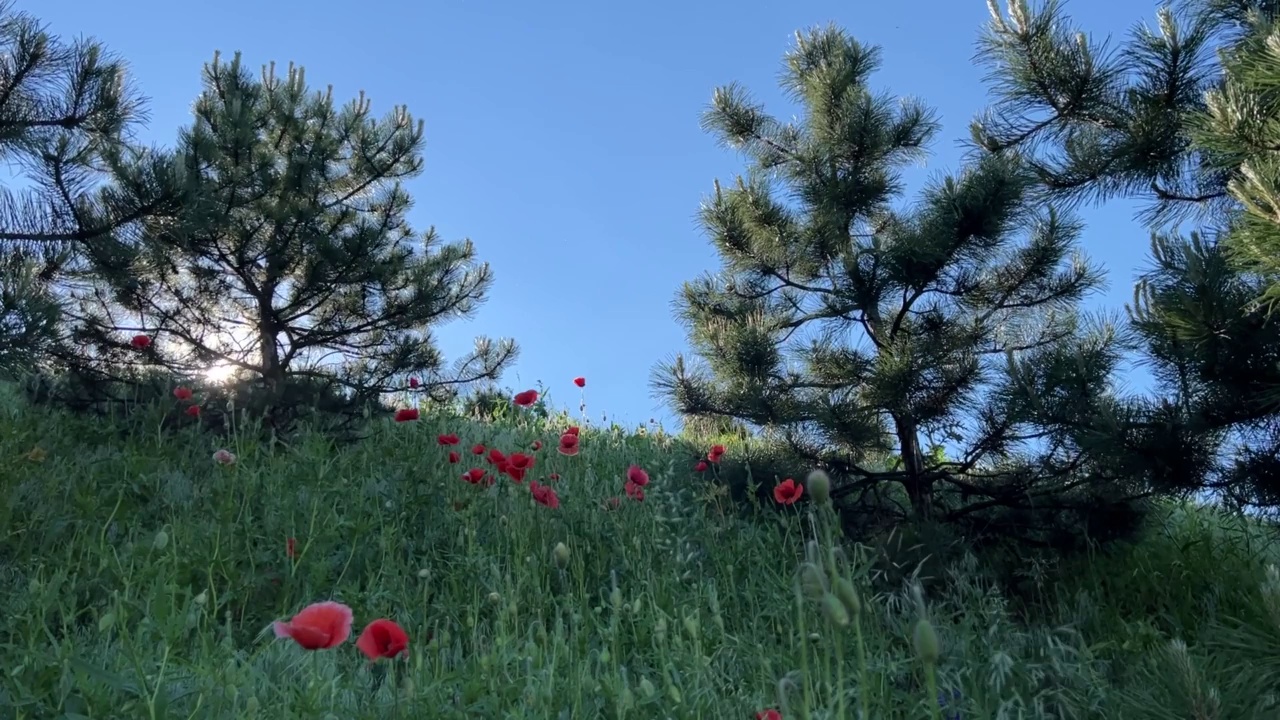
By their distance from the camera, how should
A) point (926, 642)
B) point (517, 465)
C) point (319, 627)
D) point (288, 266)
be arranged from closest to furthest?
point (926, 642) < point (319, 627) < point (517, 465) < point (288, 266)

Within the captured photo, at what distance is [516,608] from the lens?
288 cm

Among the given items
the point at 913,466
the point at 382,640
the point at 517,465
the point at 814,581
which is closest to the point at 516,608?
the point at 517,465

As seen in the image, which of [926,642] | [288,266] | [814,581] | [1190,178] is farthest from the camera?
[288,266]

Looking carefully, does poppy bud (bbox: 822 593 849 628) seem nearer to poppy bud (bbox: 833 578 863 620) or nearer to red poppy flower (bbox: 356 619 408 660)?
poppy bud (bbox: 833 578 863 620)

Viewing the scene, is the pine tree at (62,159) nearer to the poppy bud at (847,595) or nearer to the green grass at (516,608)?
the green grass at (516,608)

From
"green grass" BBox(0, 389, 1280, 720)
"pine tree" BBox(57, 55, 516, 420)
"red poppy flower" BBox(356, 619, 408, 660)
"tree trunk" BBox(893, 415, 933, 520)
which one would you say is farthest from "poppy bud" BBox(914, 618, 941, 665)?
"pine tree" BBox(57, 55, 516, 420)

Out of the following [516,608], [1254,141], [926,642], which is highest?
[1254,141]

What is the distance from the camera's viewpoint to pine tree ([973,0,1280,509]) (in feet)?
Result: 12.7

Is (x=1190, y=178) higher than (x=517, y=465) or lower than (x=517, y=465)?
higher

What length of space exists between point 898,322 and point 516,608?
3419mm

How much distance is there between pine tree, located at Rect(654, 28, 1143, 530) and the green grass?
0.56 metres

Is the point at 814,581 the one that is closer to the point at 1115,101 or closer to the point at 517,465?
the point at 517,465

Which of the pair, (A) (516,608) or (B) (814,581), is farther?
(A) (516,608)

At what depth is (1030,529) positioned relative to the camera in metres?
5.07
